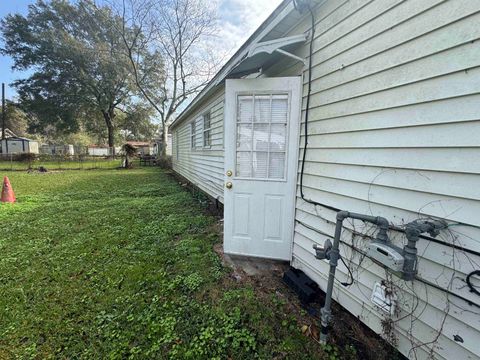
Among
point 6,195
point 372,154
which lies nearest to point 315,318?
point 372,154

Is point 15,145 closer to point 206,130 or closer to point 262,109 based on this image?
point 206,130

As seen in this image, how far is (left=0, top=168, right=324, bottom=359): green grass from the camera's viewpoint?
1.86 metres

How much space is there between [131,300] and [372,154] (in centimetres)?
262

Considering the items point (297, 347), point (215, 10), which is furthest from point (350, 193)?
point (215, 10)

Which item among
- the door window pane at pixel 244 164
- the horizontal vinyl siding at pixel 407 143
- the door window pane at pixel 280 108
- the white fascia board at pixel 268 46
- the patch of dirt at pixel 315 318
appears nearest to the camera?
the horizontal vinyl siding at pixel 407 143

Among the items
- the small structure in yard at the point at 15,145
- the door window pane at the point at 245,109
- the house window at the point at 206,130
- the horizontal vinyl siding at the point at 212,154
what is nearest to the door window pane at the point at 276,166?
the door window pane at the point at 245,109

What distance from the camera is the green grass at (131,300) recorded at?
1.86m

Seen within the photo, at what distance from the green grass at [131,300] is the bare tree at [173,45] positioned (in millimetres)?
16078

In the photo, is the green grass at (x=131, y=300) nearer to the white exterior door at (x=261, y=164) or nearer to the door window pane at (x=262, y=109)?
the white exterior door at (x=261, y=164)

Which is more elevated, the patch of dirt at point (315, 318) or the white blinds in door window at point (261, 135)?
the white blinds in door window at point (261, 135)

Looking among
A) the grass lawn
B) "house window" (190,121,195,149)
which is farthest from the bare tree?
"house window" (190,121,195,149)

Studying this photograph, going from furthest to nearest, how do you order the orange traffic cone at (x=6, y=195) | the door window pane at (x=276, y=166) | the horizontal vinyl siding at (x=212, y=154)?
1. the orange traffic cone at (x=6, y=195)
2. the horizontal vinyl siding at (x=212, y=154)
3. the door window pane at (x=276, y=166)

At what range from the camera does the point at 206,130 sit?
6.30 metres

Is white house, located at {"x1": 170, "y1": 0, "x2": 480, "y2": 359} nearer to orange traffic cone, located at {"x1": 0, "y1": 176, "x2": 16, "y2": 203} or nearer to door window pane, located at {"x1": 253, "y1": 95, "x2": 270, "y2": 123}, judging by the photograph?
door window pane, located at {"x1": 253, "y1": 95, "x2": 270, "y2": 123}
